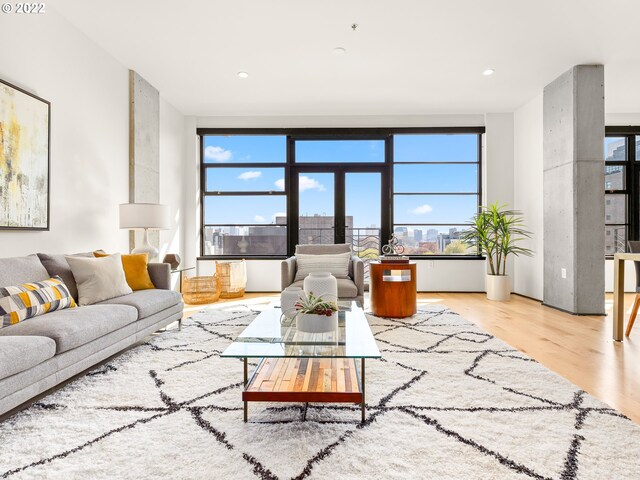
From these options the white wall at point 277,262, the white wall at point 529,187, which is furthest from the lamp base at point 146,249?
the white wall at point 529,187

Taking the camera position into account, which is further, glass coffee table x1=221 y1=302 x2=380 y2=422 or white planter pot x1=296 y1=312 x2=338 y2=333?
white planter pot x1=296 y1=312 x2=338 y2=333

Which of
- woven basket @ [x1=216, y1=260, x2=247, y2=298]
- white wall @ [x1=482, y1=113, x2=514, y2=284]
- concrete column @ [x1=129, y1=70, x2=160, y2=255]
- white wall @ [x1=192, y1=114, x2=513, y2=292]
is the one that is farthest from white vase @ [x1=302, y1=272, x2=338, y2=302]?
white wall @ [x1=482, y1=113, x2=514, y2=284]

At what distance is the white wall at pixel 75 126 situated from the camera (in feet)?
10.3

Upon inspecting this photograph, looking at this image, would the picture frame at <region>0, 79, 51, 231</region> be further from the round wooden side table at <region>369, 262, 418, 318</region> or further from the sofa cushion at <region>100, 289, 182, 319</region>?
the round wooden side table at <region>369, 262, 418, 318</region>

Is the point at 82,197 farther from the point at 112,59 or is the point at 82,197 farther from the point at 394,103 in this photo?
the point at 394,103

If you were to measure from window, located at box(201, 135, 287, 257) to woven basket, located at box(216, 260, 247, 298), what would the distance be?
0.78 metres

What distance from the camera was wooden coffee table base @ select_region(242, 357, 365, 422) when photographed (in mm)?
1757

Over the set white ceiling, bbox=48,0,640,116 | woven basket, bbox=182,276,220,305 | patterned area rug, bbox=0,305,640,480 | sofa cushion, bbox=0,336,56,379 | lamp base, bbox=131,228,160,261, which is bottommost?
patterned area rug, bbox=0,305,640,480

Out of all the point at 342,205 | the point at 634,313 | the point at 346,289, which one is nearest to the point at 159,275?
the point at 346,289

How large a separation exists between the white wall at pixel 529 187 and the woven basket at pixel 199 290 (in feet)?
15.4

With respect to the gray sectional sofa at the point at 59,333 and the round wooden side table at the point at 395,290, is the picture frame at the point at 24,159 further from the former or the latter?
the round wooden side table at the point at 395,290

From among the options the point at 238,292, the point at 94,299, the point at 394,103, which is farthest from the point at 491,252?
the point at 94,299

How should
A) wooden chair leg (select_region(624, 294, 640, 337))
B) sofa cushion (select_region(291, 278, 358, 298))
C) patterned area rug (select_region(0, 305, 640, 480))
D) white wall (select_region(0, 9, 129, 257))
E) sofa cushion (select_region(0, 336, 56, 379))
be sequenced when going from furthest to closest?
sofa cushion (select_region(291, 278, 358, 298))
wooden chair leg (select_region(624, 294, 640, 337))
white wall (select_region(0, 9, 129, 257))
sofa cushion (select_region(0, 336, 56, 379))
patterned area rug (select_region(0, 305, 640, 480))

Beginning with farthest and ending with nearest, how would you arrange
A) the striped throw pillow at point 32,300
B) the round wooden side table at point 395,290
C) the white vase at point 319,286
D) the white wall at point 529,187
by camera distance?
the white wall at point 529,187 → the round wooden side table at point 395,290 → the white vase at point 319,286 → the striped throw pillow at point 32,300
